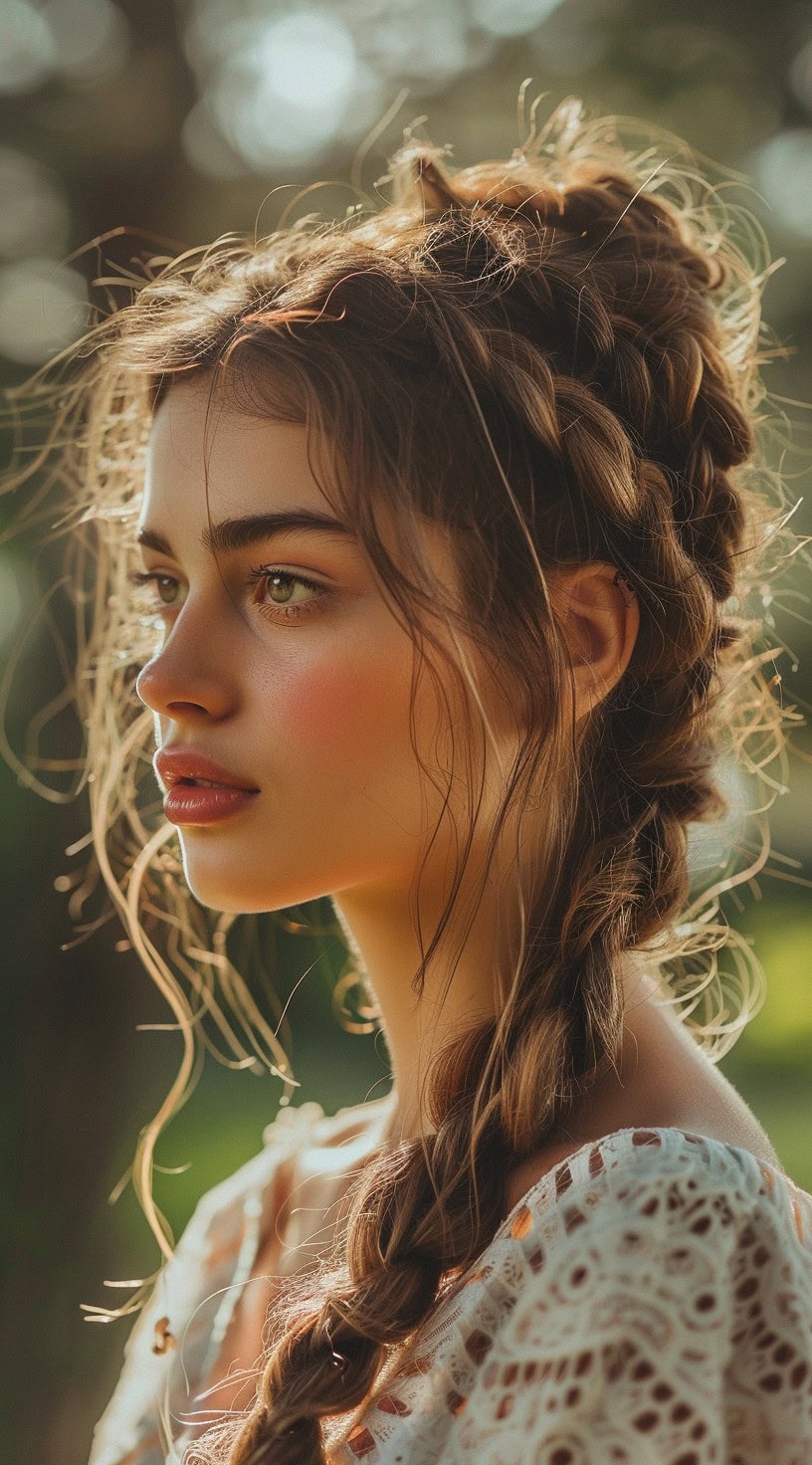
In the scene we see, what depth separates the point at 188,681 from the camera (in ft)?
4.06

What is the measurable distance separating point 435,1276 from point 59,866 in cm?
161

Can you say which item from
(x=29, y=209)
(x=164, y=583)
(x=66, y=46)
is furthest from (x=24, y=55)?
(x=164, y=583)

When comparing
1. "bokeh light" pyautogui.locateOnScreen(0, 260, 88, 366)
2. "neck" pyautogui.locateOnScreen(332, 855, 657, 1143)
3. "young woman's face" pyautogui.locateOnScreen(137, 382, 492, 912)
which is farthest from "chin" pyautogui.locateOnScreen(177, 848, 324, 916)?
"bokeh light" pyautogui.locateOnScreen(0, 260, 88, 366)

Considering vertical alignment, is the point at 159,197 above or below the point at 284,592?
above

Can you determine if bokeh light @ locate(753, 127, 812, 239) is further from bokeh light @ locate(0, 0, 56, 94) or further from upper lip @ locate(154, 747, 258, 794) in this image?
upper lip @ locate(154, 747, 258, 794)

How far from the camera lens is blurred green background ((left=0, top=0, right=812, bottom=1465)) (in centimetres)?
251

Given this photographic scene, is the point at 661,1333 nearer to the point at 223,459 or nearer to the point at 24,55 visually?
the point at 223,459

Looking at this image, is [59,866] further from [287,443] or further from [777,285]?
[777,285]

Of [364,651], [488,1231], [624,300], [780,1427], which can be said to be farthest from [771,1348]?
[624,300]

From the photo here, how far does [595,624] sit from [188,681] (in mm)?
403

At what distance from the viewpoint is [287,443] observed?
1.23 meters

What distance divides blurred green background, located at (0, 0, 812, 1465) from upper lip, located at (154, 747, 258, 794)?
3.26 feet

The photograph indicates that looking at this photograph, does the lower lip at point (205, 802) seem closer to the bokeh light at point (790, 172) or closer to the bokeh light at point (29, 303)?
the bokeh light at point (29, 303)

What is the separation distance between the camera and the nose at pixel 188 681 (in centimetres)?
124
